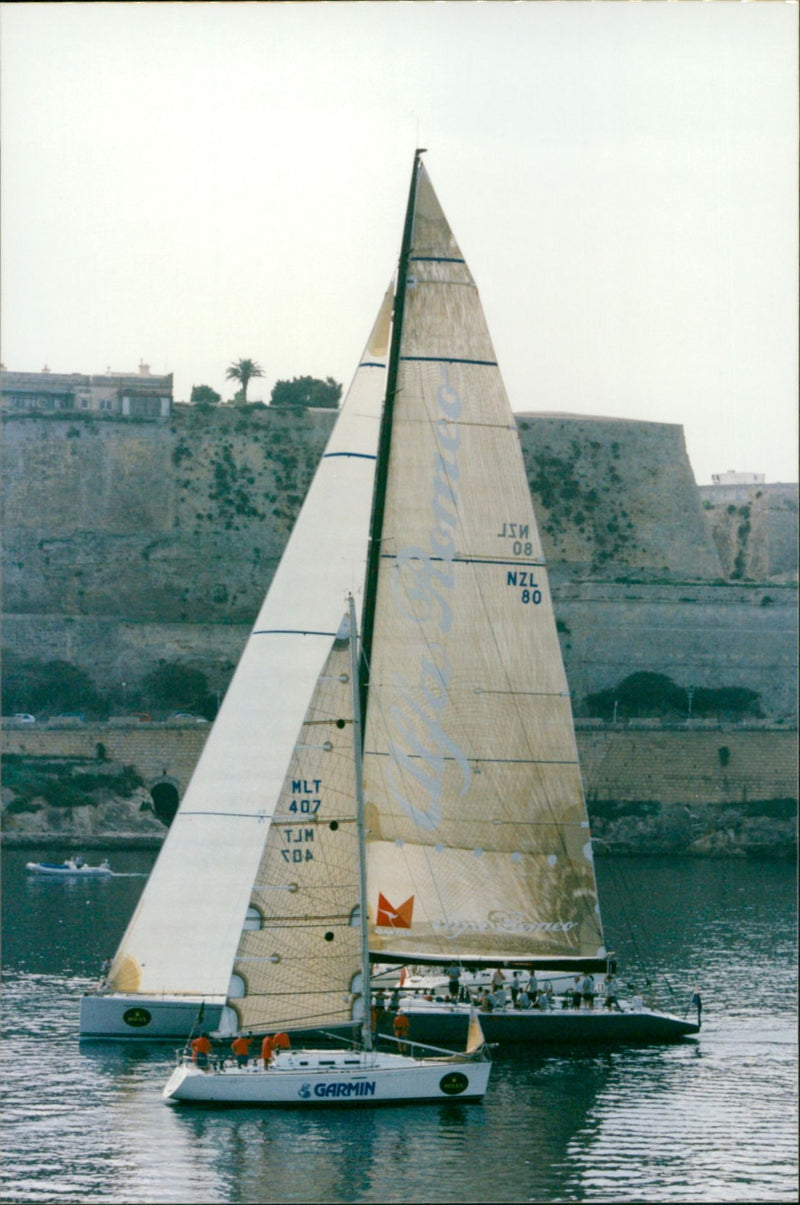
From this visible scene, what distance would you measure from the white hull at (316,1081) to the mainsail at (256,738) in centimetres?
376

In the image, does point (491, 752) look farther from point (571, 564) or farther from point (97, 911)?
point (571, 564)

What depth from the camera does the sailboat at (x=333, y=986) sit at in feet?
86.5

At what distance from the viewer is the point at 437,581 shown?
3086 centimetres

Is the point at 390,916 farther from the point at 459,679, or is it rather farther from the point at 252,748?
the point at 459,679

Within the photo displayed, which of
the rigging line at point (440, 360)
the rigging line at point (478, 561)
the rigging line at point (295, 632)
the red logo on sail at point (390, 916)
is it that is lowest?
the red logo on sail at point (390, 916)

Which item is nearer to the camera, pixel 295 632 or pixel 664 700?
pixel 295 632

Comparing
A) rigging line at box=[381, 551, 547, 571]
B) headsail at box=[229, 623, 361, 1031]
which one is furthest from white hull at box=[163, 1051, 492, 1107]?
rigging line at box=[381, 551, 547, 571]

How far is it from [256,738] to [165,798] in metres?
38.9

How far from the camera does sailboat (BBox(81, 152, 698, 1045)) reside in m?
30.5

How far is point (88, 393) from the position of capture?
97312 millimetres

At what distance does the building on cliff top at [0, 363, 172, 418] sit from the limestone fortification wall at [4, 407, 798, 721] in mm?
1852

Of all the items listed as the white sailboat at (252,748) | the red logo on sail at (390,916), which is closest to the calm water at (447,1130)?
the white sailboat at (252,748)

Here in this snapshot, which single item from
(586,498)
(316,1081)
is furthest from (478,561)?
(586,498)

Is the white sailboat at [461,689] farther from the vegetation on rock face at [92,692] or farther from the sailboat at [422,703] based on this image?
the vegetation on rock face at [92,692]
